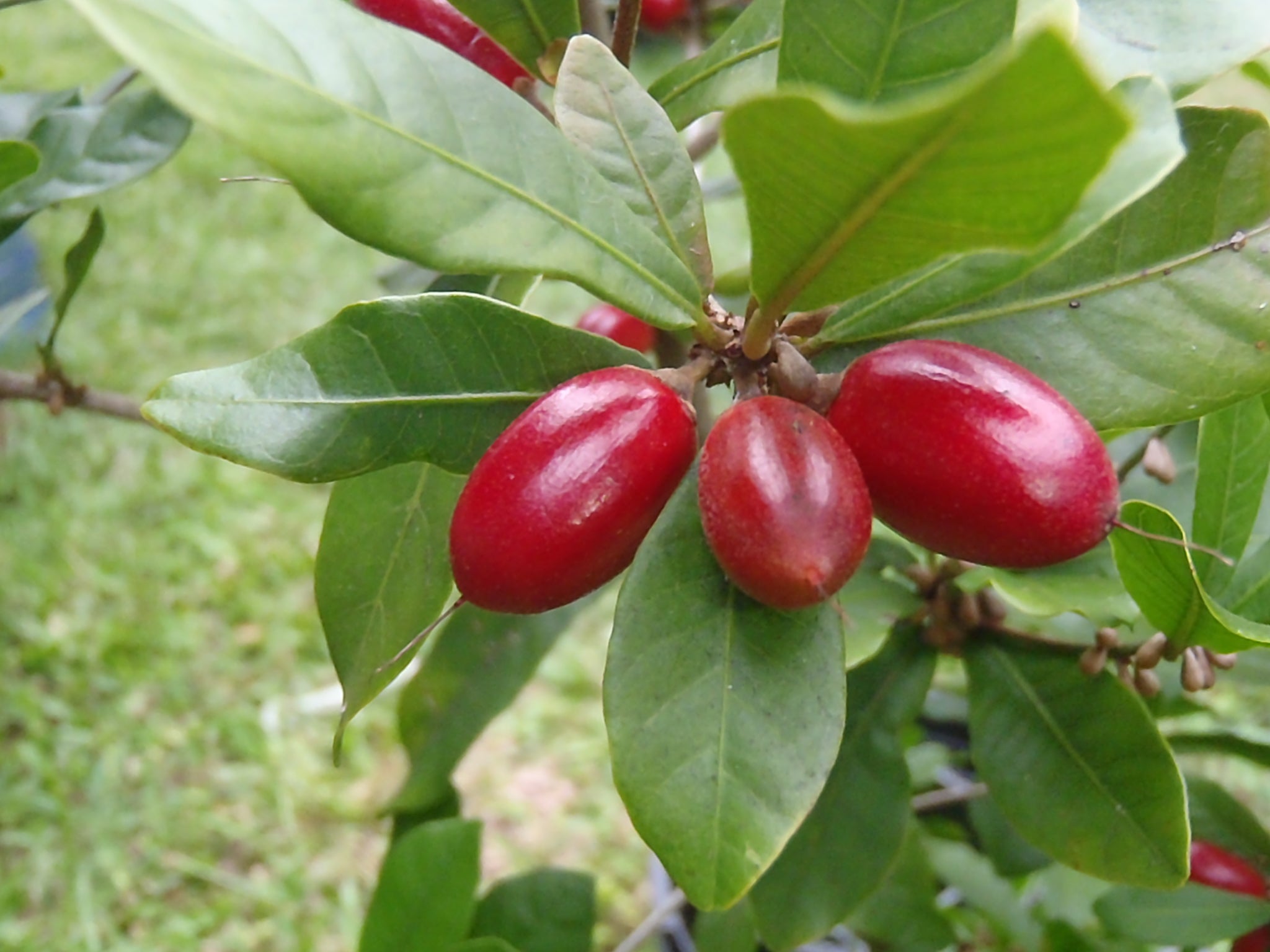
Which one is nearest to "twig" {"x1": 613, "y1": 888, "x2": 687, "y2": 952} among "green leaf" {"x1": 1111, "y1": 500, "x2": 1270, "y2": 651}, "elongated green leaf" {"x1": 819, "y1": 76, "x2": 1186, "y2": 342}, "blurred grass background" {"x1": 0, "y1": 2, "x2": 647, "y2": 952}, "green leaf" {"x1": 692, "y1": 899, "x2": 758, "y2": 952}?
"green leaf" {"x1": 692, "y1": 899, "x2": 758, "y2": 952}

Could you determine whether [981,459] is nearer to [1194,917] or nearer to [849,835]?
[849,835]

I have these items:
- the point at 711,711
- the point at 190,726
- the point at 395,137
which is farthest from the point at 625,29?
the point at 190,726

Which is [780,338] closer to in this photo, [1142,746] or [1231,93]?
[1142,746]

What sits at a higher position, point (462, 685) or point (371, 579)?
point (371, 579)

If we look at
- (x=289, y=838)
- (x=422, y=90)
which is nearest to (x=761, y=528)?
(x=422, y=90)

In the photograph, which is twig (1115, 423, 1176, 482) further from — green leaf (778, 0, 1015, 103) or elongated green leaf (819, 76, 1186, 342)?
green leaf (778, 0, 1015, 103)

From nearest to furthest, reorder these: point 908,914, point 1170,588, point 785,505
A: point 785,505 < point 1170,588 < point 908,914

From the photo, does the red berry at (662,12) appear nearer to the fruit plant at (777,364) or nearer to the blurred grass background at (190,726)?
the fruit plant at (777,364)
